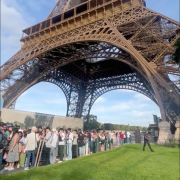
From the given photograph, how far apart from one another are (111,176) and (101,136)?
7.61 meters

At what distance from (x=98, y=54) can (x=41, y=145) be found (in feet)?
44.9

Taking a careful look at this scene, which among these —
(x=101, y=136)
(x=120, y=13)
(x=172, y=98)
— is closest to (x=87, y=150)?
(x=101, y=136)

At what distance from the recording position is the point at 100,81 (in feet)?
99.5

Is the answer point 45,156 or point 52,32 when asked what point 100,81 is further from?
point 45,156

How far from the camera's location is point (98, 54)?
1969cm

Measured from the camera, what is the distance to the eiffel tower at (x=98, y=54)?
1363 cm

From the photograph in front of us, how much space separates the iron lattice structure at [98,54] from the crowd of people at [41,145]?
5.93m

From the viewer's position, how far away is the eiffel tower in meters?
13.6

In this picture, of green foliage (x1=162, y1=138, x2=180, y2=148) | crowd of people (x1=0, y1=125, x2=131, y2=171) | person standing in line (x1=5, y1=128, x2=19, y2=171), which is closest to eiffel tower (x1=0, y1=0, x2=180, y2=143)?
green foliage (x1=162, y1=138, x2=180, y2=148)

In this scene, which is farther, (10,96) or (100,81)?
(100,81)

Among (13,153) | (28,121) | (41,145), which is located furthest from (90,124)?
(13,153)

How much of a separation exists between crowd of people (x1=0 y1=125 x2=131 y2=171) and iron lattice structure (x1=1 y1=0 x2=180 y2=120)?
593cm

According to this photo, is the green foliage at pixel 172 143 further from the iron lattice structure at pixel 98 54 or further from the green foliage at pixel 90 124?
the green foliage at pixel 90 124

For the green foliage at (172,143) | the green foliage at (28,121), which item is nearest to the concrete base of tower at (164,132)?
the green foliage at (172,143)
